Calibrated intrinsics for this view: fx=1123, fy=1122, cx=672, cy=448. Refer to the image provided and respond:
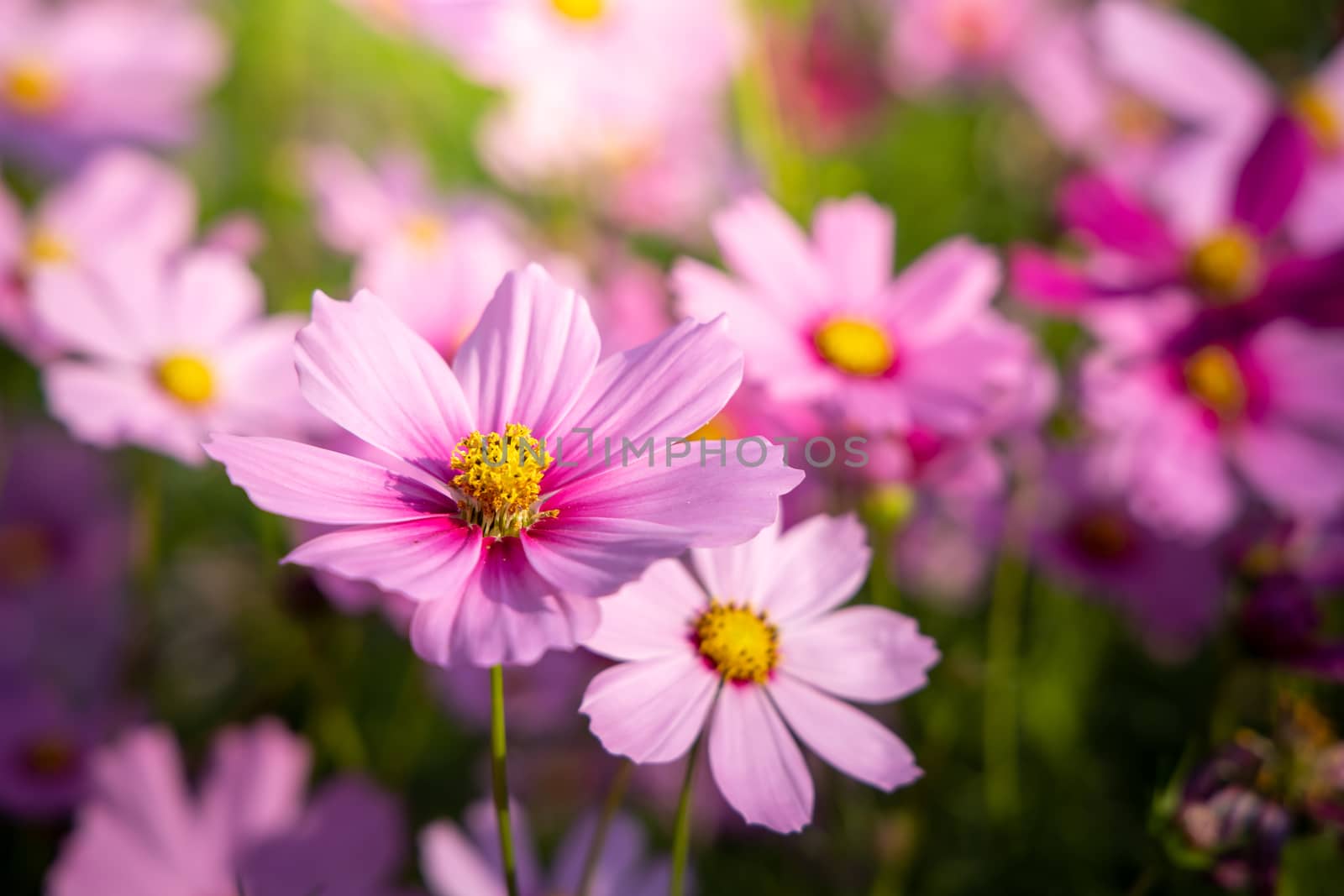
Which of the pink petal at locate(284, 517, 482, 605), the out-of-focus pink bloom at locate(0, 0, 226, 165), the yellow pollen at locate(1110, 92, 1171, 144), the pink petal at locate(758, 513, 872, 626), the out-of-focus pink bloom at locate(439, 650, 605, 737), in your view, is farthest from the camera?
the yellow pollen at locate(1110, 92, 1171, 144)

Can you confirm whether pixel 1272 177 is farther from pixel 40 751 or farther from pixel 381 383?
pixel 40 751

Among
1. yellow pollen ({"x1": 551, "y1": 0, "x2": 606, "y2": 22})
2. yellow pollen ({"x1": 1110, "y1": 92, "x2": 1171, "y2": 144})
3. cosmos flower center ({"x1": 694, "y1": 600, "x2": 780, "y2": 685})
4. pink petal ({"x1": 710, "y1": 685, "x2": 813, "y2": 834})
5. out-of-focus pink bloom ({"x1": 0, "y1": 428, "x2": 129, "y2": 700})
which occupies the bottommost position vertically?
out-of-focus pink bloom ({"x1": 0, "y1": 428, "x2": 129, "y2": 700})

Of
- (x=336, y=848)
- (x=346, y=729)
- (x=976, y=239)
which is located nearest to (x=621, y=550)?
(x=336, y=848)

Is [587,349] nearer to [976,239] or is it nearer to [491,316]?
[491,316]

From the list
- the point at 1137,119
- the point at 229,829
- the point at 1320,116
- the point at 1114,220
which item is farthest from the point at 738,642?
the point at 1137,119

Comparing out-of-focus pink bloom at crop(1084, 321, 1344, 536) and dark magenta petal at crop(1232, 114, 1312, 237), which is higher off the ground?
dark magenta petal at crop(1232, 114, 1312, 237)

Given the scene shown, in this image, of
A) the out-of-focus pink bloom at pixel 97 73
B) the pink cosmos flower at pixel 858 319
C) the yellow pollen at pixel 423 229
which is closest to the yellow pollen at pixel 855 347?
the pink cosmos flower at pixel 858 319

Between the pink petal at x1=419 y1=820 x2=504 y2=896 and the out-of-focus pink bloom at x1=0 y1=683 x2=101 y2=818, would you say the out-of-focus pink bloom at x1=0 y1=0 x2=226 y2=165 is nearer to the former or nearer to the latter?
the out-of-focus pink bloom at x1=0 y1=683 x2=101 y2=818

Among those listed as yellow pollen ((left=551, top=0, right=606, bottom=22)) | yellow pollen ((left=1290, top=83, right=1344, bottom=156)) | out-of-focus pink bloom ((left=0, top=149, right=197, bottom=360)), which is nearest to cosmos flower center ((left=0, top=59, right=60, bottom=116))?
out-of-focus pink bloom ((left=0, top=149, right=197, bottom=360))

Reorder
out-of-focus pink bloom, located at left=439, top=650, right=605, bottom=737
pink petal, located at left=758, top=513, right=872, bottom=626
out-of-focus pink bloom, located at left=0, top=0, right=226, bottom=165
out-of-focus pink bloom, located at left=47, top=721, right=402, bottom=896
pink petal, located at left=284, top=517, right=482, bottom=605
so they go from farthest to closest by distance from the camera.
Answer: out-of-focus pink bloom, located at left=0, top=0, right=226, bottom=165 → out-of-focus pink bloom, located at left=439, top=650, right=605, bottom=737 → out-of-focus pink bloom, located at left=47, top=721, right=402, bottom=896 → pink petal, located at left=758, top=513, right=872, bottom=626 → pink petal, located at left=284, top=517, right=482, bottom=605
